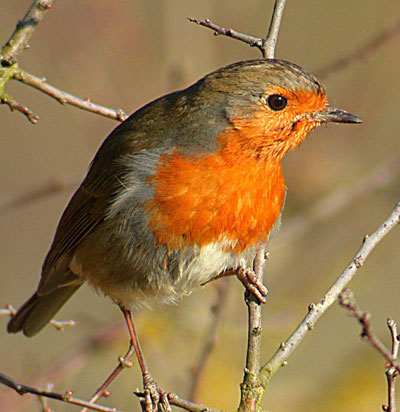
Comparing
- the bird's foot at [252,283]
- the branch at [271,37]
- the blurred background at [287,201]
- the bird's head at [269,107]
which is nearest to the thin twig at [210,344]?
the blurred background at [287,201]

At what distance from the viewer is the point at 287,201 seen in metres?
5.47

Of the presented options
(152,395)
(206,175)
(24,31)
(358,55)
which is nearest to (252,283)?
(206,175)

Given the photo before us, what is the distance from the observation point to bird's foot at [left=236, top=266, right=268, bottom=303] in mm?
3682

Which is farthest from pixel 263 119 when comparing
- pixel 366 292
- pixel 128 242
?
pixel 366 292

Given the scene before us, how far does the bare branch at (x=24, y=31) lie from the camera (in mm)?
3162

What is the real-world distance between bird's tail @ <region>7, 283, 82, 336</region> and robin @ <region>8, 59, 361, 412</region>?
993mm

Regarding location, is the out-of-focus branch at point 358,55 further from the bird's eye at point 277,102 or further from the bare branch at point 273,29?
the bird's eye at point 277,102

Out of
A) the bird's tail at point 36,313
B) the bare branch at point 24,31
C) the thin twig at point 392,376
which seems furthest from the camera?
the bird's tail at point 36,313

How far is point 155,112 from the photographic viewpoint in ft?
12.8

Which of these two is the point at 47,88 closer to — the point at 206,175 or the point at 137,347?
the point at 206,175

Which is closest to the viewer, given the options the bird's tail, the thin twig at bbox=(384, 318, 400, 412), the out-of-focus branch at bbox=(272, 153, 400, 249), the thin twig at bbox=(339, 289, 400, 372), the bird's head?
the thin twig at bbox=(339, 289, 400, 372)

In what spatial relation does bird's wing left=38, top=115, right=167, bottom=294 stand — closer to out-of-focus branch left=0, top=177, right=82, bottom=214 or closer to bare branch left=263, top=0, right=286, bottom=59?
out-of-focus branch left=0, top=177, right=82, bottom=214

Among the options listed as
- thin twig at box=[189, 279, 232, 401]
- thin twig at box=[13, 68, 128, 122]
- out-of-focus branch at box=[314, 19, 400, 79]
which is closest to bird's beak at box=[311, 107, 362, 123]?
out-of-focus branch at box=[314, 19, 400, 79]

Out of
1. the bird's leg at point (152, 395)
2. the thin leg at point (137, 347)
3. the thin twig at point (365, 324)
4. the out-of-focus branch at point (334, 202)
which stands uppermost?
the out-of-focus branch at point (334, 202)
